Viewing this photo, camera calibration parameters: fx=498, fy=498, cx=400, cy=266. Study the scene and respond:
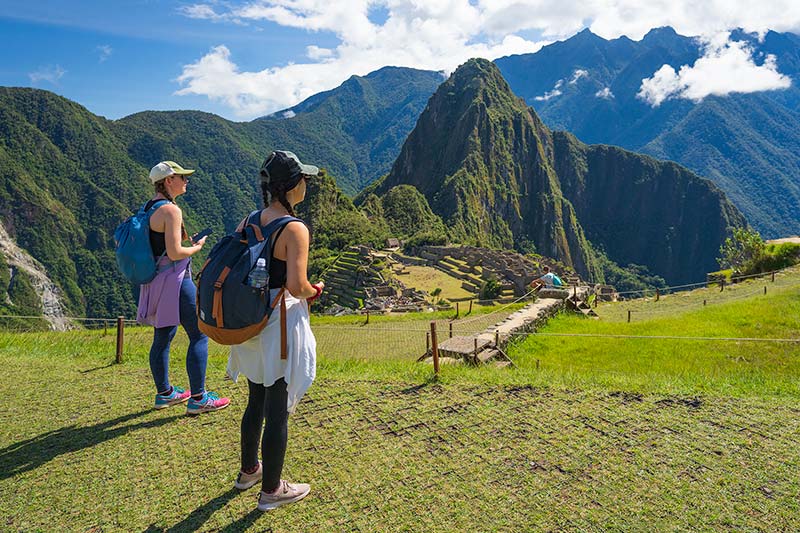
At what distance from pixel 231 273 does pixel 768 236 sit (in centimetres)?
22309

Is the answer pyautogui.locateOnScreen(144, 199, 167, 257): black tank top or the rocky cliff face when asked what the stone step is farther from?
the rocky cliff face

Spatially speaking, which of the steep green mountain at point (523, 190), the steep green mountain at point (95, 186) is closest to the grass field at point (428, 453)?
the steep green mountain at point (95, 186)

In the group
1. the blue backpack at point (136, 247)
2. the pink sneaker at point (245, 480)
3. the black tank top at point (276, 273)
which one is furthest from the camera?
the blue backpack at point (136, 247)

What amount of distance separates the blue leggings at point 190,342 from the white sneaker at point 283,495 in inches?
58.7

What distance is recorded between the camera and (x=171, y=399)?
14.0ft

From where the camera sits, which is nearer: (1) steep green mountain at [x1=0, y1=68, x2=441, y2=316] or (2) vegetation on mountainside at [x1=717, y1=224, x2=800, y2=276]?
(2) vegetation on mountainside at [x1=717, y1=224, x2=800, y2=276]

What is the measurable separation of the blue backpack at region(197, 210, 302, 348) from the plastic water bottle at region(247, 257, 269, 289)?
0.06 ft

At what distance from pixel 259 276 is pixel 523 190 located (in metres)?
162

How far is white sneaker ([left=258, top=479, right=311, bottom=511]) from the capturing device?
8.97 ft

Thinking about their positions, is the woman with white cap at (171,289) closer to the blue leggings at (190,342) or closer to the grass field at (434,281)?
the blue leggings at (190,342)

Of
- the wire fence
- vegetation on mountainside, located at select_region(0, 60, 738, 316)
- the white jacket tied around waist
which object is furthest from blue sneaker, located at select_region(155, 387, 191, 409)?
vegetation on mountainside, located at select_region(0, 60, 738, 316)

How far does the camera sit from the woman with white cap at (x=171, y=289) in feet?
11.9

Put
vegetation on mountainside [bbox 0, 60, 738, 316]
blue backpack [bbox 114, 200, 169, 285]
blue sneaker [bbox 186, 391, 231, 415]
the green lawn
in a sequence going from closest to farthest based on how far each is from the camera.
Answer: blue backpack [bbox 114, 200, 169, 285], blue sneaker [bbox 186, 391, 231, 415], the green lawn, vegetation on mountainside [bbox 0, 60, 738, 316]

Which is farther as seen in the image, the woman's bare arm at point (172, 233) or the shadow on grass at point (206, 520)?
the woman's bare arm at point (172, 233)
